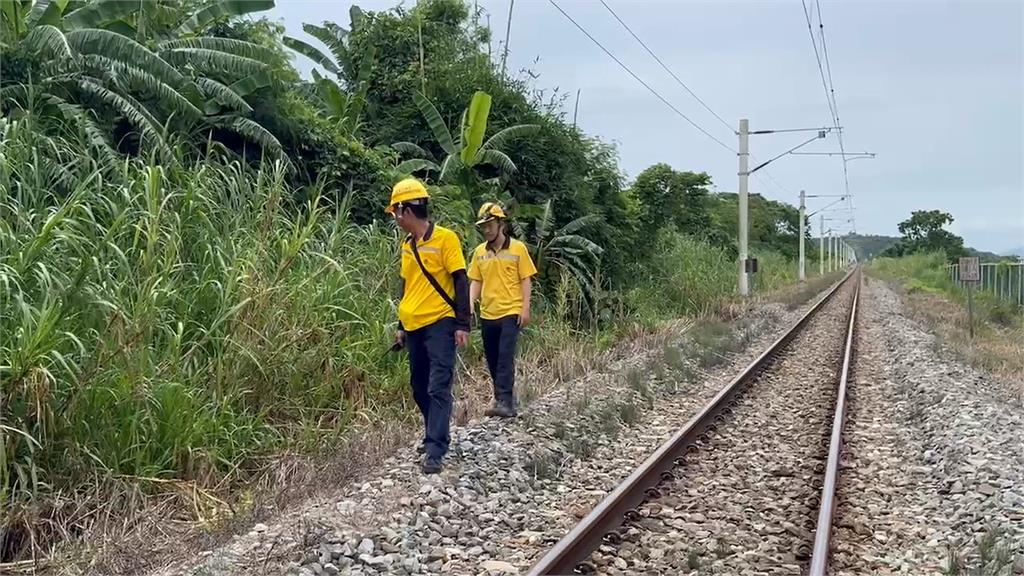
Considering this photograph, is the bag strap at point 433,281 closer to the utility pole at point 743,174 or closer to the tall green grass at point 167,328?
the tall green grass at point 167,328

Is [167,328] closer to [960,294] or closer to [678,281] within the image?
[678,281]

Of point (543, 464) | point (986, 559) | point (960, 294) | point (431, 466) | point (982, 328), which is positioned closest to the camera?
point (986, 559)

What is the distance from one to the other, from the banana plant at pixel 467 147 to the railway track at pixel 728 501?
229 inches

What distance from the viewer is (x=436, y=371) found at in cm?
603

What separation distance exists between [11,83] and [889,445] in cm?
909

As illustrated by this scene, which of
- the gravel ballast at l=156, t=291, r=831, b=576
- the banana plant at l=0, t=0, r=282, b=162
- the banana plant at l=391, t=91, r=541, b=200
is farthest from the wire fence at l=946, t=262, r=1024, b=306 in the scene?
the banana plant at l=0, t=0, r=282, b=162

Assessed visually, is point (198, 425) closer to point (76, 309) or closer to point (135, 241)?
point (76, 309)

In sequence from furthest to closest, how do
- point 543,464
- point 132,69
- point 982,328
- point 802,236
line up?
point 802,236
point 982,328
point 132,69
point 543,464

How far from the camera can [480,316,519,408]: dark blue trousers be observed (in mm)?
7695

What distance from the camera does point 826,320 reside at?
2281cm

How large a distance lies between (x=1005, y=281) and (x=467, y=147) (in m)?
21.2

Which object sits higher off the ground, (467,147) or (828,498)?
(467,147)

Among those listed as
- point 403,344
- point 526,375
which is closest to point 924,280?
point 526,375

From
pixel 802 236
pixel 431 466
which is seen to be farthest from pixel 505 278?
pixel 802 236
